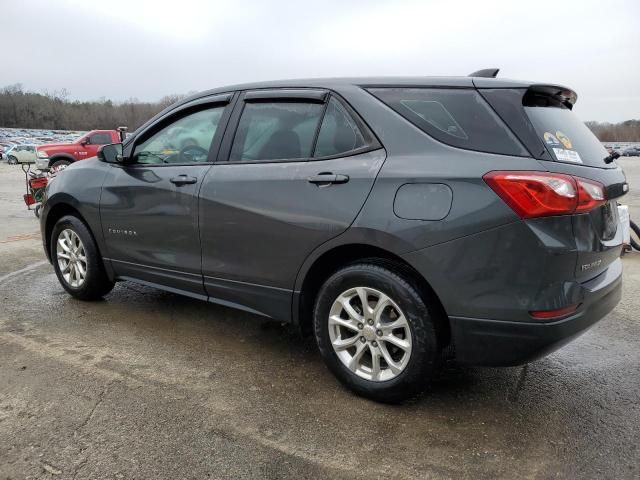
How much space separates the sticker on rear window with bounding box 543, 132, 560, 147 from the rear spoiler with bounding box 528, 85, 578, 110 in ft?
0.83

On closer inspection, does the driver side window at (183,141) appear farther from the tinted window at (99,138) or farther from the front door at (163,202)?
the tinted window at (99,138)

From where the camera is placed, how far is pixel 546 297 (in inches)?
91.0

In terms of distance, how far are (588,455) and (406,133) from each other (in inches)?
67.9

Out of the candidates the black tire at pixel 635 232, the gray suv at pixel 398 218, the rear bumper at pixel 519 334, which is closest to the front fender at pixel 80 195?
the gray suv at pixel 398 218

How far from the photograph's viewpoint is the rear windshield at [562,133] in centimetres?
247

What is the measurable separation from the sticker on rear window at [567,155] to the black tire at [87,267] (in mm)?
3474

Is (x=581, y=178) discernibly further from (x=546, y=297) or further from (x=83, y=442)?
(x=83, y=442)

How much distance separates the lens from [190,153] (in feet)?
11.9

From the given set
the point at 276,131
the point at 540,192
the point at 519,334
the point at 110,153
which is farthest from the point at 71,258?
the point at 540,192

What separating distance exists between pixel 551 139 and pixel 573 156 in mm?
146

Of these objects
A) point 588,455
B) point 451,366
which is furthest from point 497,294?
point 451,366

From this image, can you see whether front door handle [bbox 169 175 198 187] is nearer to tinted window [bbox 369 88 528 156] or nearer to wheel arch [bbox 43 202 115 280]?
wheel arch [bbox 43 202 115 280]

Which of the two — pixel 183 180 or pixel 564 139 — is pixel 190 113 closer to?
pixel 183 180

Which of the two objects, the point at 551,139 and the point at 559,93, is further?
the point at 559,93
